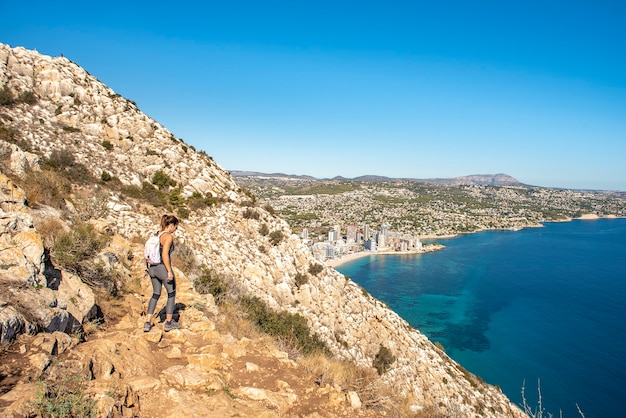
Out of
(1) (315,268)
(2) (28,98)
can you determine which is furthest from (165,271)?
(2) (28,98)

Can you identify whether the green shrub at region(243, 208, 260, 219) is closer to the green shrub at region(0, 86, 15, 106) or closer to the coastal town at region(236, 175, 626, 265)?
the green shrub at region(0, 86, 15, 106)

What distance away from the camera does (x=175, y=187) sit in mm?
16719

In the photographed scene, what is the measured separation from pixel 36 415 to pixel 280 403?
2761 mm

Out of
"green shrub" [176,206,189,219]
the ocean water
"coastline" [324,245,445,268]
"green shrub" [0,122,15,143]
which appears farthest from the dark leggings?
"coastline" [324,245,445,268]

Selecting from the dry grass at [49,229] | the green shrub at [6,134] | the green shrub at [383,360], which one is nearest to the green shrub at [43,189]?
the dry grass at [49,229]

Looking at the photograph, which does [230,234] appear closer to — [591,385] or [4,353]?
[4,353]

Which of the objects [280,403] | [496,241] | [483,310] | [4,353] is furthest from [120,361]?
[496,241]

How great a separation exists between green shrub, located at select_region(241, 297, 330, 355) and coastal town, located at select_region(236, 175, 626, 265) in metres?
66.6

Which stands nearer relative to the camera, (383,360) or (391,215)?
(383,360)

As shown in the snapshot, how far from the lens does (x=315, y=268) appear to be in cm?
1833

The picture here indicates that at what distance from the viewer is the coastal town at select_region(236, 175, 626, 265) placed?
10128cm

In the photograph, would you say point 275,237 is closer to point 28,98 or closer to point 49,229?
point 49,229

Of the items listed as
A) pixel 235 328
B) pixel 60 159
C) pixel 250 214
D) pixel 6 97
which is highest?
pixel 6 97

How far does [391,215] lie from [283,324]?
137 meters
